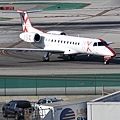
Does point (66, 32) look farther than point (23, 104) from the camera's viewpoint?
Yes

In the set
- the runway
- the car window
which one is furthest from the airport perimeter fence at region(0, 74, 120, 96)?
the runway

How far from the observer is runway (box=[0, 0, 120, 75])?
68.4 metres

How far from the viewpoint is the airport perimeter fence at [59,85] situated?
5206cm

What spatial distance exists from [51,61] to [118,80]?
23532 millimetres

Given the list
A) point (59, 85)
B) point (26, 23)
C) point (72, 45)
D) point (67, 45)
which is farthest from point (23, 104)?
point (26, 23)

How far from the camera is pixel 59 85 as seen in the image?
2057 inches

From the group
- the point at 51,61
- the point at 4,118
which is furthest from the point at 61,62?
the point at 4,118

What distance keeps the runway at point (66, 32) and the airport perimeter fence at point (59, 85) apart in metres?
12.6

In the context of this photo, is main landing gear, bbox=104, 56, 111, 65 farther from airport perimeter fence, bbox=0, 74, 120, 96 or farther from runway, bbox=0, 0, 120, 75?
airport perimeter fence, bbox=0, 74, 120, 96

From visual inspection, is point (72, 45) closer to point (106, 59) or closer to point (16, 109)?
point (106, 59)

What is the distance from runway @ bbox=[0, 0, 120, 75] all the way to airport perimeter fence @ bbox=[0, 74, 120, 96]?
12.6 meters

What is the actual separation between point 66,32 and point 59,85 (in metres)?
49.6

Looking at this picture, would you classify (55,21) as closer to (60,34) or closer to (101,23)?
(101,23)

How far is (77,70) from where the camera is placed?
221 ft
